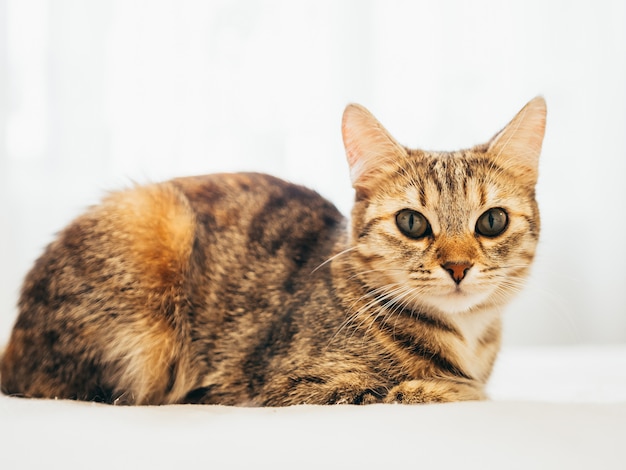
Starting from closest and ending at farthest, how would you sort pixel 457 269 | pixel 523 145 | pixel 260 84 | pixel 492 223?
pixel 457 269
pixel 492 223
pixel 523 145
pixel 260 84

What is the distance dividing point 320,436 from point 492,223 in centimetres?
67

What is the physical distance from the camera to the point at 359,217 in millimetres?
1562

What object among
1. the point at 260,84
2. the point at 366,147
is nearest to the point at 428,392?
the point at 366,147

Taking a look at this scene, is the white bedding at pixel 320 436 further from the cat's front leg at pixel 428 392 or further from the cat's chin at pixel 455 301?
the cat's chin at pixel 455 301

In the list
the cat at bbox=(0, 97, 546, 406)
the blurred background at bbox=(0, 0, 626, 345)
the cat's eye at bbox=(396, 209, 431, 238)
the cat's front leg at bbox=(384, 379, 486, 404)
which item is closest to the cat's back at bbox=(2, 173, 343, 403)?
the cat at bbox=(0, 97, 546, 406)

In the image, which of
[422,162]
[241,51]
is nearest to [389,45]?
[241,51]

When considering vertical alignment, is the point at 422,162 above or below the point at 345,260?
above

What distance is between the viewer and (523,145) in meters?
1.55

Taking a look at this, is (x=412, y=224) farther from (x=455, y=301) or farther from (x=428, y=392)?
(x=428, y=392)

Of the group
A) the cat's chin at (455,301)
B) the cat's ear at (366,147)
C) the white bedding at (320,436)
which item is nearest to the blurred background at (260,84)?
the cat's ear at (366,147)

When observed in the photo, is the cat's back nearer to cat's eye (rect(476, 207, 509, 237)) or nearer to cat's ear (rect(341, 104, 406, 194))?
cat's ear (rect(341, 104, 406, 194))

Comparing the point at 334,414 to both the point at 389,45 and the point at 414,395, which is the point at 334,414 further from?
the point at 389,45

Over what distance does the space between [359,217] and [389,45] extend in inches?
63.4

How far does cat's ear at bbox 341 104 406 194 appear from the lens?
5.06 ft
